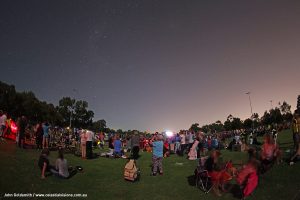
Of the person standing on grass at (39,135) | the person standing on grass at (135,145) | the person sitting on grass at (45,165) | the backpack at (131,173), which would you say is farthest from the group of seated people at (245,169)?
the person standing on grass at (39,135)

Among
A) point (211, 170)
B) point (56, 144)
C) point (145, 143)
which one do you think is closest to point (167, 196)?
point (211, 170)

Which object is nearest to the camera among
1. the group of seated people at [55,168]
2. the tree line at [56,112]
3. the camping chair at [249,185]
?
the camping chair at [249,185]

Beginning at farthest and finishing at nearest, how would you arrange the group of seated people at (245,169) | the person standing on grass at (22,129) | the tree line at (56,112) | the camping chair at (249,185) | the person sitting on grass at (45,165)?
1. the tree line at (56,112)
2. the person standing on grass at (22,129)
3. the person sitting on grass at (45,165)
4. the group of seated people at (245,169)
5. the camping chair at (249,185)

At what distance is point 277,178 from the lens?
40.0ft

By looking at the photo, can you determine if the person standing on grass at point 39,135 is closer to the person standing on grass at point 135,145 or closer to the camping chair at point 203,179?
the person standing on grass at point 135,145

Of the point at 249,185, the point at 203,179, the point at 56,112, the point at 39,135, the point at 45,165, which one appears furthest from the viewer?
the point at 56,112

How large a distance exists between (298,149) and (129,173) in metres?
8.69

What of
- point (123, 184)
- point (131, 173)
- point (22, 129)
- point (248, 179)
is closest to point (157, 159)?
point (131, 173)

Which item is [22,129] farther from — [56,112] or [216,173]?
[56,112]

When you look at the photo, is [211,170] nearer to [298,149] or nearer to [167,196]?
[167,196]

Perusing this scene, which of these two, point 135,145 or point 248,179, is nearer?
point 248,179

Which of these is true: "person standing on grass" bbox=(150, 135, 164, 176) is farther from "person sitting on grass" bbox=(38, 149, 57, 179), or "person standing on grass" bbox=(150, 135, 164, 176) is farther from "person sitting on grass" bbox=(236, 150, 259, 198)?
"person sitting on grass" bbox=(38, 149, 57, 179)

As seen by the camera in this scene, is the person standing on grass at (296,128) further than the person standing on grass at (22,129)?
No

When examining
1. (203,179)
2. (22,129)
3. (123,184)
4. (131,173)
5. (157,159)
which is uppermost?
(22,129)
